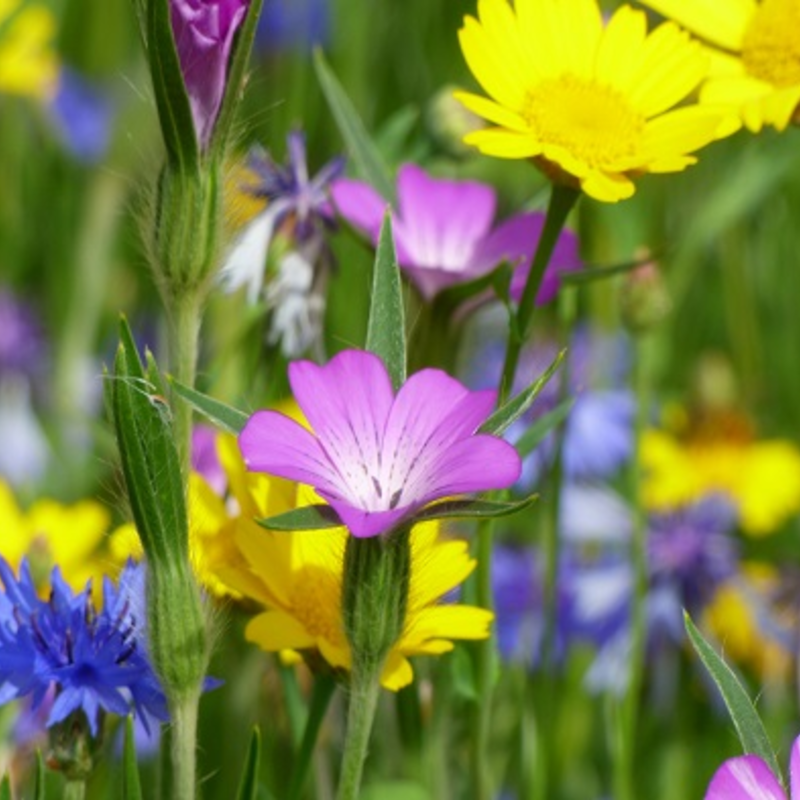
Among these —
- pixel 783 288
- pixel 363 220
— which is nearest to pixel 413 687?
pixel 363 220

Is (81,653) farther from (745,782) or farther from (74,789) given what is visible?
(745,782)

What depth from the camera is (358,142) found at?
2.95ft

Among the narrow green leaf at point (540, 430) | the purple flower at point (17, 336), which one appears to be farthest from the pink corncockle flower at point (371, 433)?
the purple flower at point (17, 336)

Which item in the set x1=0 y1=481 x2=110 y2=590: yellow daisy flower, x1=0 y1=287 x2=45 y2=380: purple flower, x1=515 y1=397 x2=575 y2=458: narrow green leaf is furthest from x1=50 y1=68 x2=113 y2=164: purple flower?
x1=515 y1=397 x2=575 y2=458: narrow green leaf

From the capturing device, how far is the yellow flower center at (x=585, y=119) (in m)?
0.77

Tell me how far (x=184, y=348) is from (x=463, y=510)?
157 mm

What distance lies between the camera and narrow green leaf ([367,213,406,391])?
26.8 inches

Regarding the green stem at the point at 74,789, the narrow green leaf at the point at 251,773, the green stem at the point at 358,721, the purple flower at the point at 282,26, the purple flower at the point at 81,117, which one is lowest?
the green stem at the point at 74,789

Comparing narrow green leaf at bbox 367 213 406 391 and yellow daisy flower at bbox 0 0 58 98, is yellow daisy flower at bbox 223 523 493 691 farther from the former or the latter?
yellow daisy flower at bbox 0 0 58 98

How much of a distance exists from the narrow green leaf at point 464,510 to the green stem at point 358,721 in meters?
0.07

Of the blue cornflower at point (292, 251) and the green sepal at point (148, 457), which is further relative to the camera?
the blue cornflower at point (292, 251)

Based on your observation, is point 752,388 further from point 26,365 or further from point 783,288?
point 26,365

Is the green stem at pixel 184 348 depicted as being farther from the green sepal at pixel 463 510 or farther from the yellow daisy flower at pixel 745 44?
the yellow daisy flower at pixel 745 44

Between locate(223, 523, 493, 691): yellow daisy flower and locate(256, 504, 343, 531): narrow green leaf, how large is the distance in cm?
6
